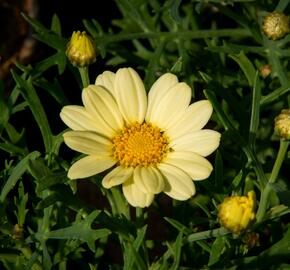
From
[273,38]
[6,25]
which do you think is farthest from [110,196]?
[6,25]

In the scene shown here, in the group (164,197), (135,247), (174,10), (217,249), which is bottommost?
(164,197)

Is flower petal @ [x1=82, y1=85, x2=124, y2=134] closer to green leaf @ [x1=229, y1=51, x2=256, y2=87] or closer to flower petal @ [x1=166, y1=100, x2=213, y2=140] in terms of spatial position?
flower petal @ [x1=166, y1=100, x2=213, y2=140]

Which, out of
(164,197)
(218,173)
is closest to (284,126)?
(218,173)

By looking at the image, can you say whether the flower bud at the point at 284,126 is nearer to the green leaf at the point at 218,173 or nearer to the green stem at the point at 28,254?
the green leaf at the point at 218,173

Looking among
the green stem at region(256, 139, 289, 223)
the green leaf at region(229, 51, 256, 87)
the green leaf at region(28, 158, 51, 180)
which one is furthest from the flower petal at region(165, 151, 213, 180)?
the green leaf at region(229, 51, 256, 87)

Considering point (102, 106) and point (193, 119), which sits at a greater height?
point (102, 106)

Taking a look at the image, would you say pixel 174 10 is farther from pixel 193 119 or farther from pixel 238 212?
pixel 238 212

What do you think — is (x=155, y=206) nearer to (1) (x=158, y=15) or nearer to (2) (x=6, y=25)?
(1) (x=158, y=15)
